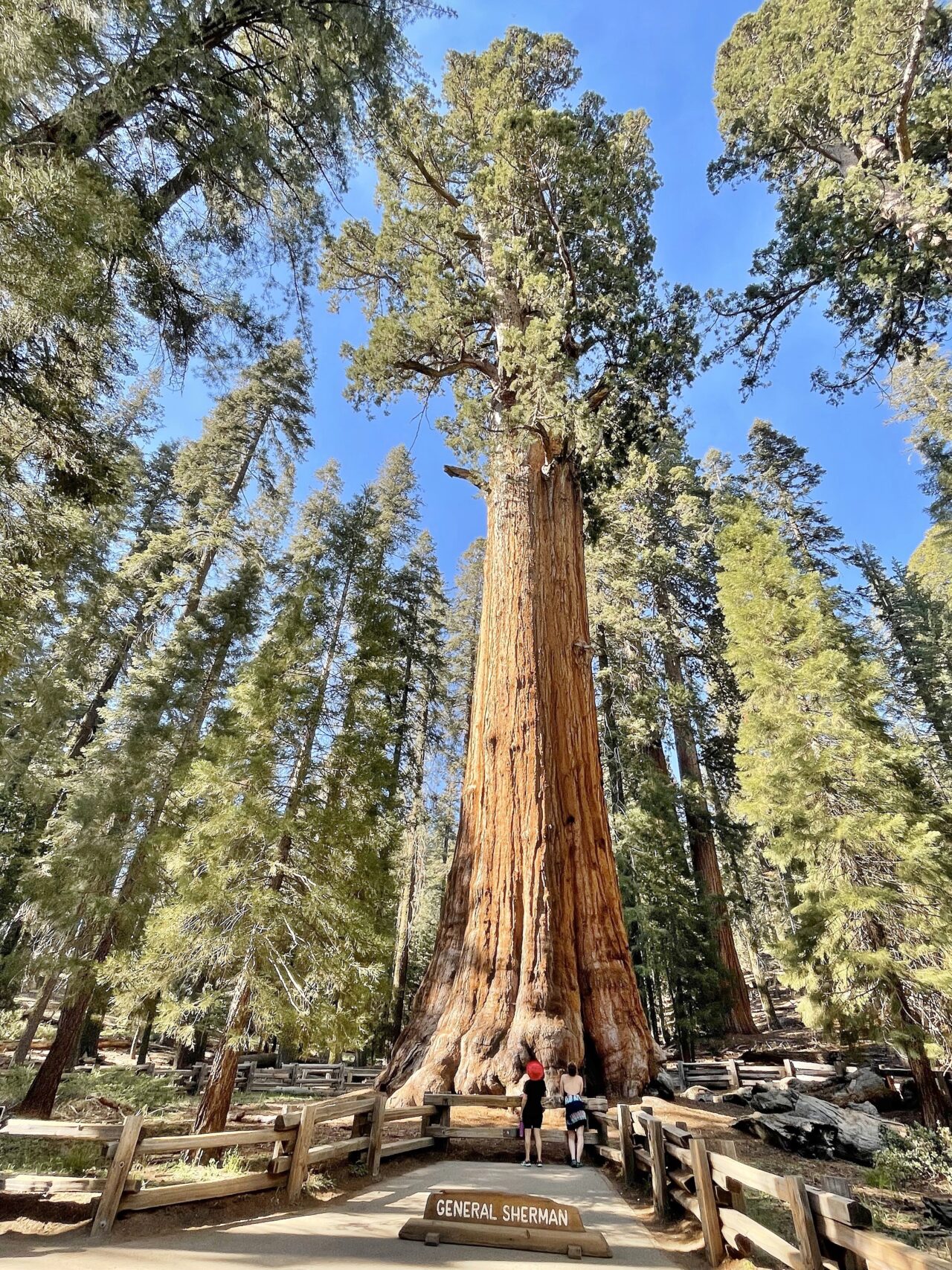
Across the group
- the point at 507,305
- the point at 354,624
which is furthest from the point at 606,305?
the point at 354,624

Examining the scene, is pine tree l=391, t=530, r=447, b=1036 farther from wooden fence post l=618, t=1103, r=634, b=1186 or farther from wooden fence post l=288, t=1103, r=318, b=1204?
wooden fence post l=288, t=1103, r=318, b=1204

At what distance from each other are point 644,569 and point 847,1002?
35.8 ft

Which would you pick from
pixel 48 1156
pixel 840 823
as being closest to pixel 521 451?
pixel 840 823

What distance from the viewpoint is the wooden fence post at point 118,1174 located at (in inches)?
147

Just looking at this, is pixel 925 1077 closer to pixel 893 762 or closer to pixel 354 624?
pixel 893 762

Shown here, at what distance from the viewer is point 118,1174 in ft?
12.6

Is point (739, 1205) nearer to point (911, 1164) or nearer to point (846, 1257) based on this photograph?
point (846, 1257)

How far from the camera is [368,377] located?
1162cm

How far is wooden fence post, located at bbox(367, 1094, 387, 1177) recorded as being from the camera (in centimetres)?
526

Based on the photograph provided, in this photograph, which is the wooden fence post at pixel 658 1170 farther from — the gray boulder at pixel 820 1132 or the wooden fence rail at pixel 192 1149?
the gray boulder at pixel 820 1132

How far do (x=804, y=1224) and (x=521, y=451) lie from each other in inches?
401

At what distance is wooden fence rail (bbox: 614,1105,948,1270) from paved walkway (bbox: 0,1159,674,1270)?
38 cm

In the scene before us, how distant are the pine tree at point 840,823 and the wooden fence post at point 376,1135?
7.01 meters

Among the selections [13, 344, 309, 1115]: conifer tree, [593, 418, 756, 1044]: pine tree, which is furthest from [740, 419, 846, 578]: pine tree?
[13, 344, 309, 1115]: conifer tree
